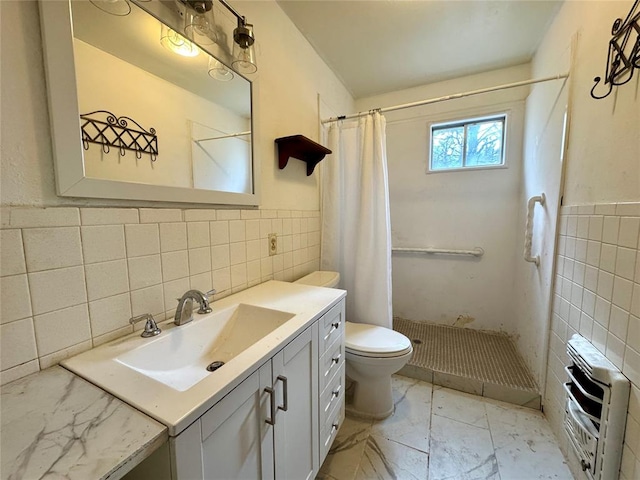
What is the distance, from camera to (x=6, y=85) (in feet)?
1.92

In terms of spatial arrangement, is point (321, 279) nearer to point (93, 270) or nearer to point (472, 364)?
point (93, 270)

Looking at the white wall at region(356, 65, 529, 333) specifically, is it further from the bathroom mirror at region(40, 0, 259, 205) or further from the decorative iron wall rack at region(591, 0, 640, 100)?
the bathroom mirror at region(40, 0, 259, 205)

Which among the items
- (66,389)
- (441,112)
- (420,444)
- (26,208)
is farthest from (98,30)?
(441,112)

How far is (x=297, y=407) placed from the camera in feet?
3.01

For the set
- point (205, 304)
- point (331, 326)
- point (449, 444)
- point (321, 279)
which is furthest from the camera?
point (321, 279)

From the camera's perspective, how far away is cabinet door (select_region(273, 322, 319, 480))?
814mm

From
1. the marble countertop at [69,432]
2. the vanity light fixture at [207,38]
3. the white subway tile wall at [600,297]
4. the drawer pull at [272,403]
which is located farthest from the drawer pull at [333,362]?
the vanity light fixture at [207,38]

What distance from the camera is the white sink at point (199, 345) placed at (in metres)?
0.78

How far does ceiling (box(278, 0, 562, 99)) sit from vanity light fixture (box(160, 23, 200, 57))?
2.71 feet

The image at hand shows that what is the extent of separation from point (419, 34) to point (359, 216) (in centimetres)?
128

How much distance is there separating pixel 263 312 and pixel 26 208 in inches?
29.2

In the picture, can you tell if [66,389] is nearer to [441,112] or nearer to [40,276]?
[40,276]

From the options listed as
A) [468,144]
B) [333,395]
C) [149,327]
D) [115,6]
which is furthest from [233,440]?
[468,144]

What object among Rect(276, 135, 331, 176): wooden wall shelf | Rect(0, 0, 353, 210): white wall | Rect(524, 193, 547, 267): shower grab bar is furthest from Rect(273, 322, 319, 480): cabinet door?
Rect(524, 193, 547, 267): shower grab bar
